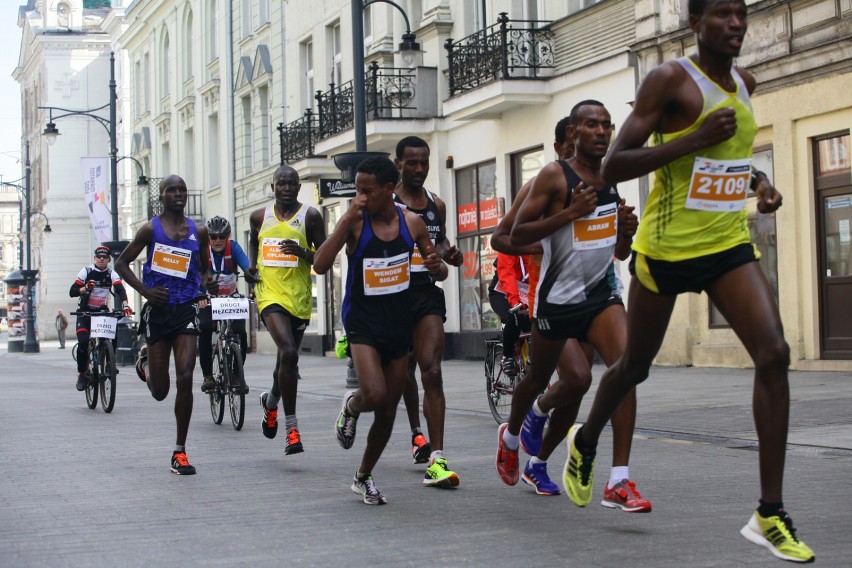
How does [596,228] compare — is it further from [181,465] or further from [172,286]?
[172,286]

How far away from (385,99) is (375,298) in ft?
67.1

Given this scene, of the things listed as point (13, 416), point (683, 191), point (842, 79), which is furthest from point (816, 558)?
point (842, 79)

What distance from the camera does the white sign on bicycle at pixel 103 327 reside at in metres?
15.5

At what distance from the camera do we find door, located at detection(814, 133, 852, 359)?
1692 centimetres

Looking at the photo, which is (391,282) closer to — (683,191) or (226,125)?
(683,191)

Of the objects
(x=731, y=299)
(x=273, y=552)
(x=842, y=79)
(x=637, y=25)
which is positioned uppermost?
(x=637, y=25)

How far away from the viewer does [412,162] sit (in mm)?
8688

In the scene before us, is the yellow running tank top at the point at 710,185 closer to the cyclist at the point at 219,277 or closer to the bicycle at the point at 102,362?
the cyclist at the point at 219,277

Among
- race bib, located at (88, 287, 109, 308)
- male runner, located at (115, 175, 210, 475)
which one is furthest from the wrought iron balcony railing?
male runner, located at (115, 175, 210, 475)

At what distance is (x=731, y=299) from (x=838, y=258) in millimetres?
12419

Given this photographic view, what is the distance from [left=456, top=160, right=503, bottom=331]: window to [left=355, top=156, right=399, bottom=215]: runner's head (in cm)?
1792

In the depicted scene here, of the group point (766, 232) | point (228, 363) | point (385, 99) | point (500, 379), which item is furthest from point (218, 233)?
point (385, 99)

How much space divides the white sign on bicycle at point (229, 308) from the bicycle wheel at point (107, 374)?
2.18m

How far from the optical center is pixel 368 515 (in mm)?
6969
